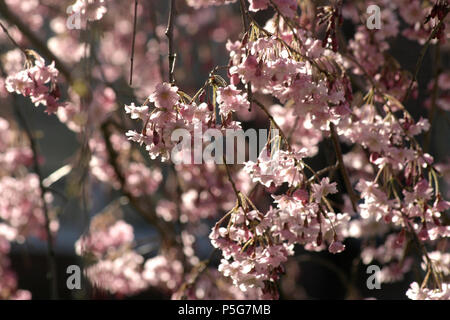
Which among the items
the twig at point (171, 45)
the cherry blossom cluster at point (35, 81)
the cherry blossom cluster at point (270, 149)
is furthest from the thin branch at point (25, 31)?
the twig at point (171, 45)

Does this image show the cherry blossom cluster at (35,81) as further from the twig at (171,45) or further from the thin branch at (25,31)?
the thin branch at (25,31)

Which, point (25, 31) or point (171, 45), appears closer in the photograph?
point (171, 45)

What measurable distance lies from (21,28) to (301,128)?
130 cm

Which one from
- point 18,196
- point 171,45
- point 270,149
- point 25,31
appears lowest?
point 270,149

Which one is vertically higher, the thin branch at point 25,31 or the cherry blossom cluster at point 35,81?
the thin branch at point 25,31

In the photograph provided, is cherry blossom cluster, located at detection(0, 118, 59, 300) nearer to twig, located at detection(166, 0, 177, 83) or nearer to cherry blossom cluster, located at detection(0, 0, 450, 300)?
cherry blossom cluster, located at detection(0, 0, 450, 300)

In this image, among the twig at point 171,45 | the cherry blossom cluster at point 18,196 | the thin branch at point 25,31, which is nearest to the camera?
the twig at point 171,45

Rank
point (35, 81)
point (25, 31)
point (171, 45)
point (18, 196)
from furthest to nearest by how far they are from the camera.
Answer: point (18, 196) → point (25, 31) → point (35, 81) → point (171, 45)

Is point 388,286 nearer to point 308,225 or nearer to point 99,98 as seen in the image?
point 99,98

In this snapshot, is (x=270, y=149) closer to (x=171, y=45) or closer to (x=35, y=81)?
(x=171, y=45)

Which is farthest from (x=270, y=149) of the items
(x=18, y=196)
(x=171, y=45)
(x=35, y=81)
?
(x=18, y=196)

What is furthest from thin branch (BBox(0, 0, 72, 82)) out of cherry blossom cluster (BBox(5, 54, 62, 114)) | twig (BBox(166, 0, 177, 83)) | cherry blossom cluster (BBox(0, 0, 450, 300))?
twig (BBox(166, 0, 177, 83))

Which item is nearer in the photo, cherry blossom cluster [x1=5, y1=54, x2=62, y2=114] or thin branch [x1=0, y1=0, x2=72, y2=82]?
cherry blossom cluster [x1=5, y1=54, x2=62, y2=114]
